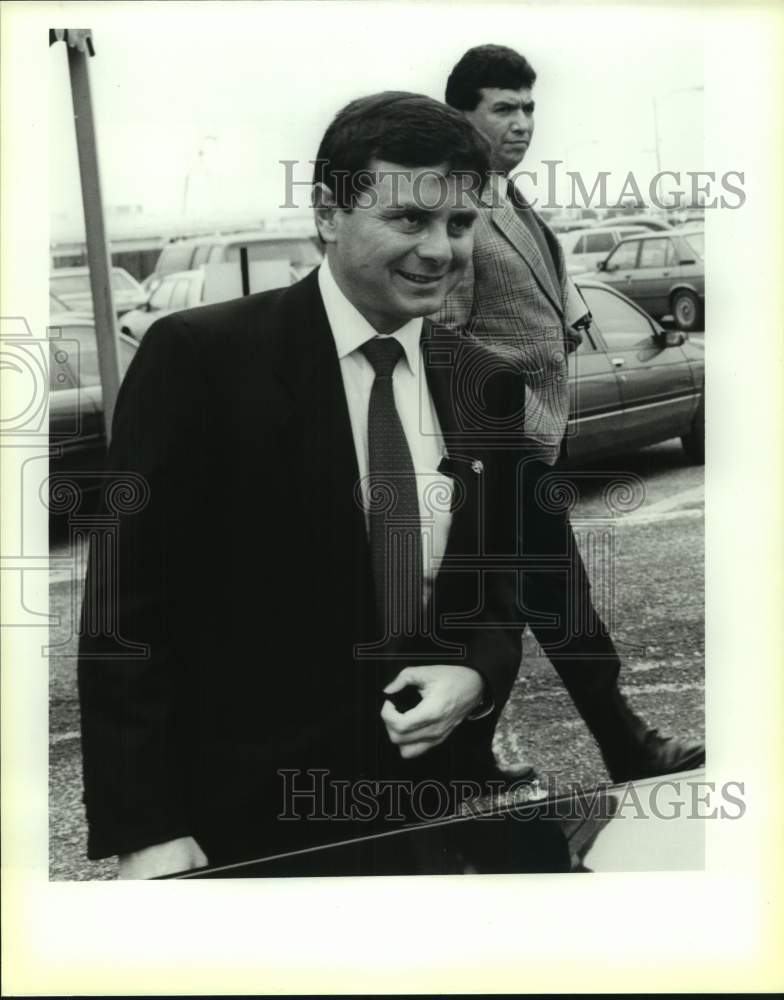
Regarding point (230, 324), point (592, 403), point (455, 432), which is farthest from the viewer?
point (592, 403)

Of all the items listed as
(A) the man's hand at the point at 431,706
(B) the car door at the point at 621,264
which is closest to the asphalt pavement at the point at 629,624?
(A) the man's hand at the point at 431,706

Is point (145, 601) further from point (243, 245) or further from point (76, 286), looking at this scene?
point (243, 245)

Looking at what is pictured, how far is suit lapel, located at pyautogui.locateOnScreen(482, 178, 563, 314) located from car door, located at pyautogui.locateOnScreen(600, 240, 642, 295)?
16 centimetres

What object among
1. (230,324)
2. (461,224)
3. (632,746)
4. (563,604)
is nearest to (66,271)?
(230,324)

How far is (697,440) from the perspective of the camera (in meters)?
3.99

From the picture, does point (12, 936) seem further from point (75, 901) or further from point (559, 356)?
point (559, 356)

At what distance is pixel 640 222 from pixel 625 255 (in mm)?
105

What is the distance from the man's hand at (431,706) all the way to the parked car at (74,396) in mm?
1109

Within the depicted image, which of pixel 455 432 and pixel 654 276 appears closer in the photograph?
pixel 455 432

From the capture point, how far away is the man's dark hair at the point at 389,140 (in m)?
3.73

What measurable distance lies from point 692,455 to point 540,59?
1.24m

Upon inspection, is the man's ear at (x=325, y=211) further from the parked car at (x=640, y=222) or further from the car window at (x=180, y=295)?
the parked car at (x=640, y=222)

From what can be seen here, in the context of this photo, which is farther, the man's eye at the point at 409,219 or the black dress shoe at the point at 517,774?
the black dress shoe at the point at 517,774

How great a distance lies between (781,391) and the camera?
4.00m
